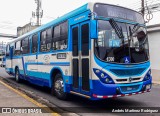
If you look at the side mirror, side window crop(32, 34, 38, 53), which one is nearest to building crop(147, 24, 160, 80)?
side window crop(32, 34, 38, 53)

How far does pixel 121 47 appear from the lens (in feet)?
24.9

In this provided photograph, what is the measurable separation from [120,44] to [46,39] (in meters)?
4.29

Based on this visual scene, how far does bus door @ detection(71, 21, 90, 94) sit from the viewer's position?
7.62 meters

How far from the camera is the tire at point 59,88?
9.31 meters

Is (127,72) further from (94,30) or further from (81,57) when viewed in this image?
(94,30)

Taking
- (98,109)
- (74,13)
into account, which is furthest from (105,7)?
(98,109)

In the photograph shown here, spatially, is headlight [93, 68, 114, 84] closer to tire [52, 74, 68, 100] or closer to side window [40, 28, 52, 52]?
tire [52, 74, 68, 100]

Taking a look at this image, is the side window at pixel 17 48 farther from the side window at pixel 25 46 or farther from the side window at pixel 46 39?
the side window at pixel 46 39

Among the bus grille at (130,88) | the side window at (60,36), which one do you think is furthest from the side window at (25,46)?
the bus grille at (130,88)

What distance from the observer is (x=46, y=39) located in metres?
10.9

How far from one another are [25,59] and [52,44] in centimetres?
422

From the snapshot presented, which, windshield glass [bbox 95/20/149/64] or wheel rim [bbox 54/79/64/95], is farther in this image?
wheel rim [bbox 54/79/64/95]

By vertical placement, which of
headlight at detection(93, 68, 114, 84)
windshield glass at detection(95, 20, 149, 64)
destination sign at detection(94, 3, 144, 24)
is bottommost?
headlight at detection(93, 68, 114, 84)

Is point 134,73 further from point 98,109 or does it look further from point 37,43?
point 37,43
